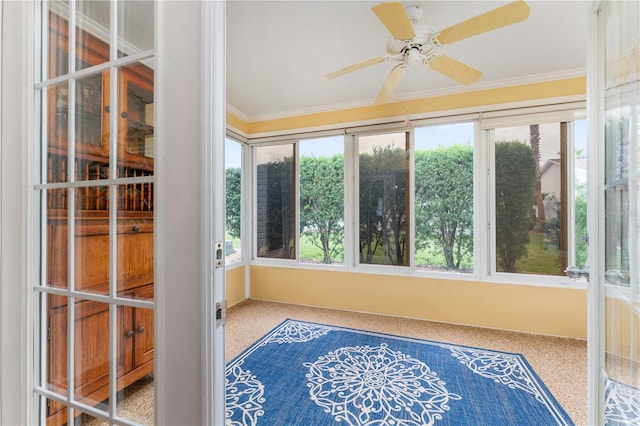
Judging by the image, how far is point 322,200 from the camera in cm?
377

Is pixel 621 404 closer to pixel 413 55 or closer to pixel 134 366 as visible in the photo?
pixel 134 366

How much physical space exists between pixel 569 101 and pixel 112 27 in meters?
3.67

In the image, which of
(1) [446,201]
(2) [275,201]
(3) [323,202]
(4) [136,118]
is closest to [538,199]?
(1) [446,201]

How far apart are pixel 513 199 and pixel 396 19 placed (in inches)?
92.4

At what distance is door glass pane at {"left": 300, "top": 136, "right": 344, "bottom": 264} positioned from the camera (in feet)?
12.1

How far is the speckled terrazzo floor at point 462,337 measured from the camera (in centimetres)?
205

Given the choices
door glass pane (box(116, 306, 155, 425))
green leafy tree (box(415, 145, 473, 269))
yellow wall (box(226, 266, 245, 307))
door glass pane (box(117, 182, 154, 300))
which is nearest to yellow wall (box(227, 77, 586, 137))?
green leafy tree (box(415, 145, 473, 269))

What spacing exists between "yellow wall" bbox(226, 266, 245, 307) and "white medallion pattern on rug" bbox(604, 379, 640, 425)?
11.3 feet

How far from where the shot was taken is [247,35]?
2.16 metres

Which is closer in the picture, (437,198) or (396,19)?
(396,19)

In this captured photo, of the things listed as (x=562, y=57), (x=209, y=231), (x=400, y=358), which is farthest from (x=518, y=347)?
(x=209, y=231)

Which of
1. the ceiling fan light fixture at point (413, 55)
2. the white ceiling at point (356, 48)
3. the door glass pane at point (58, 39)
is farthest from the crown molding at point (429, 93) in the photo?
the door glass pane at point (58, 39)

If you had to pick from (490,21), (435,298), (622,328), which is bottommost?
(435,298)

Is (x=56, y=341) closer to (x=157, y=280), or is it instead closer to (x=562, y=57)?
(x=157, y=280)
